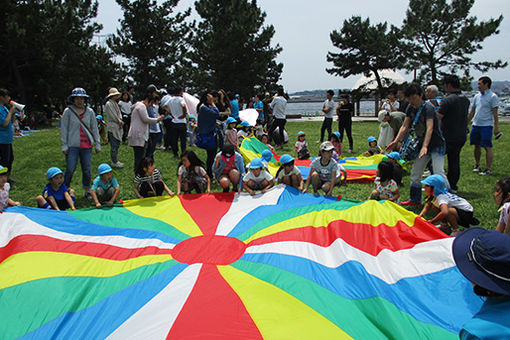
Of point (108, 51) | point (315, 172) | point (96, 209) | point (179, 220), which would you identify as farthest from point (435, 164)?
point (108, 51)

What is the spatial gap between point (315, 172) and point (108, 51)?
68.7 ft

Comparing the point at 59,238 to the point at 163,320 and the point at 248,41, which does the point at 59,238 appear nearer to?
the point at 163,320

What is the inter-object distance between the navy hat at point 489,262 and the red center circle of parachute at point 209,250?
2.04 m

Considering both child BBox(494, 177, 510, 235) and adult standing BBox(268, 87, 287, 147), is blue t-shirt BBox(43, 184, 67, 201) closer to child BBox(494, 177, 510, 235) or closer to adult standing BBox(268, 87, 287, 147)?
child BBox(494, 177, 510, 235)

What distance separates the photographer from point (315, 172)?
205 inches

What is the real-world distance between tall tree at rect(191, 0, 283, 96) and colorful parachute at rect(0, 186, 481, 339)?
19.6m

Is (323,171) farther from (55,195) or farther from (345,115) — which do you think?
(345,115)

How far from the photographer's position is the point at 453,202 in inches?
146

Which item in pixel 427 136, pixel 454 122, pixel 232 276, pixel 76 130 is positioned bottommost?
pixel 232 276

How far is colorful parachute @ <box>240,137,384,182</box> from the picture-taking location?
21.3 ft

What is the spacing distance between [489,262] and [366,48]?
82.4 feet

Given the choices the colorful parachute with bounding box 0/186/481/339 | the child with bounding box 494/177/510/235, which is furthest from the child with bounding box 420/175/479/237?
the colorful parachute with bounding box 0/186/481/339

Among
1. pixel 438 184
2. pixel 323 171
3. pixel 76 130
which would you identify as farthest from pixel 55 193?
pixel 438 184

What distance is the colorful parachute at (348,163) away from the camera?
21.3ft
